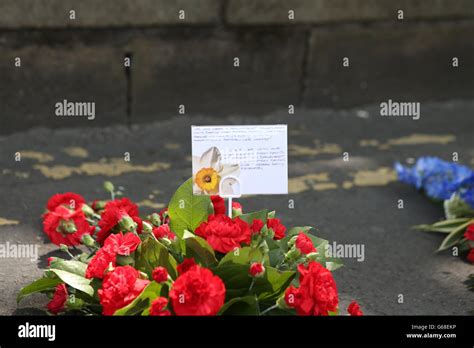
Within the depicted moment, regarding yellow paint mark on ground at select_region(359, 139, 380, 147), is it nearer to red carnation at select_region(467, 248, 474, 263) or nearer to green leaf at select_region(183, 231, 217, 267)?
red carnation at select_region(467, 248, 474, 263)

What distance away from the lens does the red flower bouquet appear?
2.63 metres

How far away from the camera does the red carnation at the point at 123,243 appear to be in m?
2.83

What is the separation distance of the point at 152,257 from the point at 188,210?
0.78 feet

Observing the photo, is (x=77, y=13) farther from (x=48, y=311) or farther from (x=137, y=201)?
(x=48, y=311)

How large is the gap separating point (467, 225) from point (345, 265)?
1.81ft

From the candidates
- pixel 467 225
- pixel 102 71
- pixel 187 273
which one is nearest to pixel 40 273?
pixel 187 273

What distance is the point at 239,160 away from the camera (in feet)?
9.64

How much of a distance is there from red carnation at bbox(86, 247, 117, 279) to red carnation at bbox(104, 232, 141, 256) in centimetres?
2

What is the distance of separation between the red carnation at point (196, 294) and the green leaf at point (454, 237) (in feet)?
5.27

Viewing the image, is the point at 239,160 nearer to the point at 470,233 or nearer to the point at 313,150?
the point at 470,233

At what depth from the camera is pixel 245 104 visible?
5.79 metres

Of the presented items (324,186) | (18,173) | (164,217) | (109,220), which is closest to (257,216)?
(164,217)

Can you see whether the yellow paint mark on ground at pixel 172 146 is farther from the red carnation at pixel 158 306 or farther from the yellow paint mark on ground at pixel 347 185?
the red carnation at pixel 158 306

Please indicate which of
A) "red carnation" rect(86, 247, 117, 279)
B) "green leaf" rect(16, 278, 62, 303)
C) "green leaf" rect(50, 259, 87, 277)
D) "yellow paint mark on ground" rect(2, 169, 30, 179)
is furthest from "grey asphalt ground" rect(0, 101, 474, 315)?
"red carnation" rect(86, 247, 117, 279)
